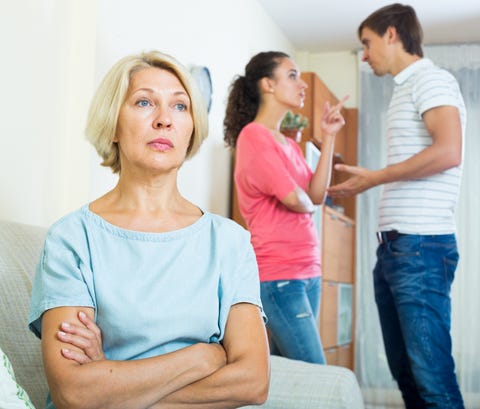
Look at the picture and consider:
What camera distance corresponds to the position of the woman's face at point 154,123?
4.52 feet

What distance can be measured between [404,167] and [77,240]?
4.10ft

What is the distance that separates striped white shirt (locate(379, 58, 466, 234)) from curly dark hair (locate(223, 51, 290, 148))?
0.49 meters

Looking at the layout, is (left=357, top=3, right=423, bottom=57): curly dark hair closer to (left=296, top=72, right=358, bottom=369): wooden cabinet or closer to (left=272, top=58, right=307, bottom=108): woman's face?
(left=272, top=58, right=307, bottom=108): woman's face

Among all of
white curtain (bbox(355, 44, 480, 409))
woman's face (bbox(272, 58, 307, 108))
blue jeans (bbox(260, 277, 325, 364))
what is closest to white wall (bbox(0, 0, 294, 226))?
woman's face (bbox(272, 58, 307, 108))

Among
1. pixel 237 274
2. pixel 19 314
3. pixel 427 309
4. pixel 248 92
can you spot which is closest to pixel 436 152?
pixel 427 309

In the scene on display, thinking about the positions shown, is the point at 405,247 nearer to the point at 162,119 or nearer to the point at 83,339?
the point at 162,119

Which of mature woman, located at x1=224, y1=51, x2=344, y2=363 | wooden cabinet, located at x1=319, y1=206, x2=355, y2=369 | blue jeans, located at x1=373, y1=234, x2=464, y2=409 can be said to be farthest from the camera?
wooden cabinet, located at x1=319, y1=206, x2=355, y2=369

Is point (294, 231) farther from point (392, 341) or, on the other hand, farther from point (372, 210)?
point (372, 210)

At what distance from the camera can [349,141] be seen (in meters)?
5.33

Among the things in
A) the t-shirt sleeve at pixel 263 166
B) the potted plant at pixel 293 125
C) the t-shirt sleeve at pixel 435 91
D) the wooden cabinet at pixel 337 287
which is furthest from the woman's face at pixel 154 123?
the wooden cabinet at pixel 337 287

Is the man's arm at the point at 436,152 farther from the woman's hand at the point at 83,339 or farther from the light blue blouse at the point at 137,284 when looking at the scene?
the woman's hand at the point at 83,339

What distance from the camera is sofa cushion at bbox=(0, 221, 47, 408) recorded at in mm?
1404

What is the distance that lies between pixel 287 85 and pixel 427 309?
0.93 meters

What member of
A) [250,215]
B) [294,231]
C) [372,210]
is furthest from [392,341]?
[372,210]
